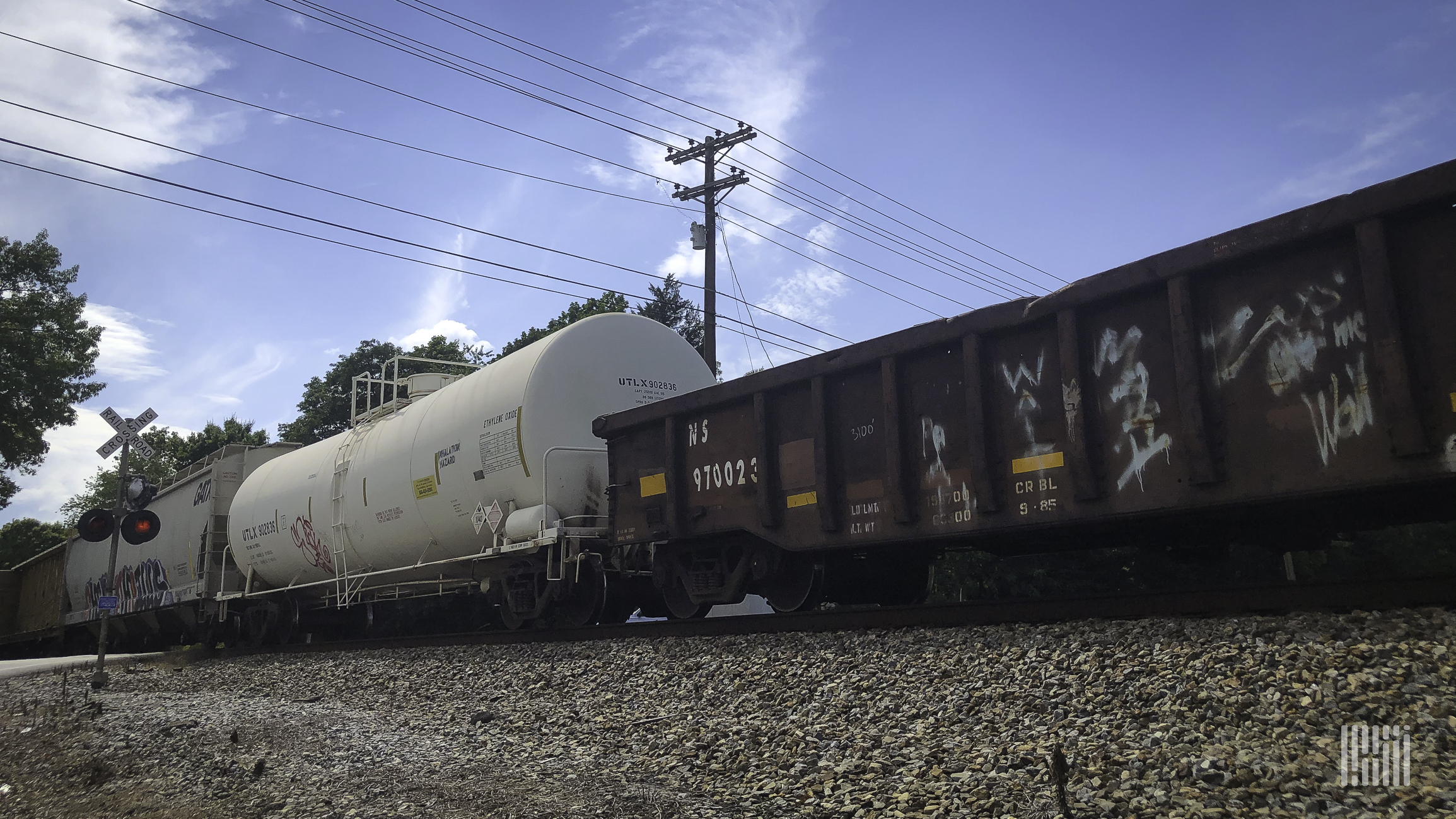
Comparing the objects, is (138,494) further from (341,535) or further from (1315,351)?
(1315,351)

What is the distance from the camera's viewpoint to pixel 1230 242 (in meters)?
6.05

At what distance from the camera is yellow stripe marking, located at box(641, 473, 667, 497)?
404 inches

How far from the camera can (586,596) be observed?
11711 millimetres

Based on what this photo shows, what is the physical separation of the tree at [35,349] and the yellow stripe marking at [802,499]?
29.5m

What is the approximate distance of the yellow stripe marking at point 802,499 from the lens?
8.66m

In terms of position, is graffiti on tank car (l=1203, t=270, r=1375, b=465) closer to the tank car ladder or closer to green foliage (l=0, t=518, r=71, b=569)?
the tank car ladder

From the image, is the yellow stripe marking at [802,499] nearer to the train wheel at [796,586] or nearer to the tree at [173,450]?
the train wheel at [796,586]

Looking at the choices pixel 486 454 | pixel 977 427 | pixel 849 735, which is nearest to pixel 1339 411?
pixel 977 427

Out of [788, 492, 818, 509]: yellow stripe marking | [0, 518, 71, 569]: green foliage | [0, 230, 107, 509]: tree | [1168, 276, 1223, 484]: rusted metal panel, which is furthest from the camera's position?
[0, 518, 71, 569]: green foliage

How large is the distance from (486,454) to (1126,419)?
8.22 metres

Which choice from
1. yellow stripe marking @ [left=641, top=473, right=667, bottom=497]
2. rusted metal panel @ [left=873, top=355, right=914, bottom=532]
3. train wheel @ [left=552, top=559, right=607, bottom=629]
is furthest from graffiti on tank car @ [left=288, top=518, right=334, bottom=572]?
rusted metal panel @ [left=873, top=355, right=914, bottom=532]

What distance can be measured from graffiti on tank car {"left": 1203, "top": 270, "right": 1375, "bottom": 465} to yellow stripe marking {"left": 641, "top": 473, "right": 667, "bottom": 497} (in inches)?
231

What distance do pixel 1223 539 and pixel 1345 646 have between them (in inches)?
107

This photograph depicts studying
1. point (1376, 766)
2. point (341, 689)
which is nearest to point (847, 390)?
point (1376, 766)
